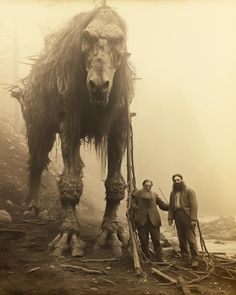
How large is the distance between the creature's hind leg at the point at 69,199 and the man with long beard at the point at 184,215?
0.67 metres

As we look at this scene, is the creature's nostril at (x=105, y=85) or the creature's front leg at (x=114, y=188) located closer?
the creature's nostril at (x=105, y=85)

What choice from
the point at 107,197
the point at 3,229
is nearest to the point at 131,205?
the point at 107,197

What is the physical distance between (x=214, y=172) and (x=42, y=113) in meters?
1.46

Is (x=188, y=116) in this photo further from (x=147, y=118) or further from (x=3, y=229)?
(x=3, y=229)

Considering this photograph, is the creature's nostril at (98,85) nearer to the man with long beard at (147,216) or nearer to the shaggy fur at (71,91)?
the shaggy fur at (71,91)

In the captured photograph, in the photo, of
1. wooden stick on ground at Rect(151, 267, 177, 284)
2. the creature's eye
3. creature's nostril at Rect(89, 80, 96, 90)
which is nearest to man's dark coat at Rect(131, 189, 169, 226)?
wooden stick on ground at Rect(151, 267, 177, 284)

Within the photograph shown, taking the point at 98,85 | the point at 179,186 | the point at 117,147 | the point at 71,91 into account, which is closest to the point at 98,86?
the point at 98,85

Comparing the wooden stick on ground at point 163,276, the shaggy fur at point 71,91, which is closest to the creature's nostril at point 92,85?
the shaggy fur at point 71,91

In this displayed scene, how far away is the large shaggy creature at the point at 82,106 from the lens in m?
3.19

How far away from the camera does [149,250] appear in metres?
3.24

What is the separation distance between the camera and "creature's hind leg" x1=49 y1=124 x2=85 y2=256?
3162 millimetres

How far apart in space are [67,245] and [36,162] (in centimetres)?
86

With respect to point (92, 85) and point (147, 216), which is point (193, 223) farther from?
point (92, 85)

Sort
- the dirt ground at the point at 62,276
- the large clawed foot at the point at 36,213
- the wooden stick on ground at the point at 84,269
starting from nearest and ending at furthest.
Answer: the dirt ground at the point at 62,276 < the wooden stick on ground at the point at 84,269 < the large clawed foot at the point at 36,213
